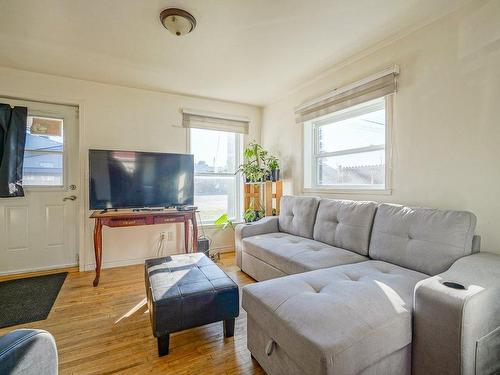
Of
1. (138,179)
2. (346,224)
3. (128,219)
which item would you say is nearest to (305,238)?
(346,224)

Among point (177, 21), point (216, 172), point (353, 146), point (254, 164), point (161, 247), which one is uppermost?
point (177, 21)

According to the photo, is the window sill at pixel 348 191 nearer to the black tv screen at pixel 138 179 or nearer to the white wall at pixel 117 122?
the black tv screen at pixel 138 179

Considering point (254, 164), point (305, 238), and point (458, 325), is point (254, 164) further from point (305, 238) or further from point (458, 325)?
point (458, 325)

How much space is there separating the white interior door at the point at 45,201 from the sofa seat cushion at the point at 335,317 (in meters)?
2.82

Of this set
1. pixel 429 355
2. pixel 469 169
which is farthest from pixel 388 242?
pixel 429 355

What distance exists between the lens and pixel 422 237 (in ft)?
5.71

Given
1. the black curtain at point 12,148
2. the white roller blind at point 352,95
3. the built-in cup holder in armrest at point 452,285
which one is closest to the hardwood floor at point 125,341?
the built-in cup holder in armrest at point 452,285

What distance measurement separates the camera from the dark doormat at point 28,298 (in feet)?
6.59

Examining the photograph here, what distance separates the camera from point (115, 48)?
2.35 m

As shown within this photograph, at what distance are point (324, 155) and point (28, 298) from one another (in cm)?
339

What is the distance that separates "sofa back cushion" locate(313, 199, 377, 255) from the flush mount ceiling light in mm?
1996

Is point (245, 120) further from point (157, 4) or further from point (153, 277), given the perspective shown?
point (153, 277)

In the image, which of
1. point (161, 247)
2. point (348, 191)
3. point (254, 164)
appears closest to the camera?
point (348, 191)

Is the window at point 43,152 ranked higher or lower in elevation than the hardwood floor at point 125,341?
higher
